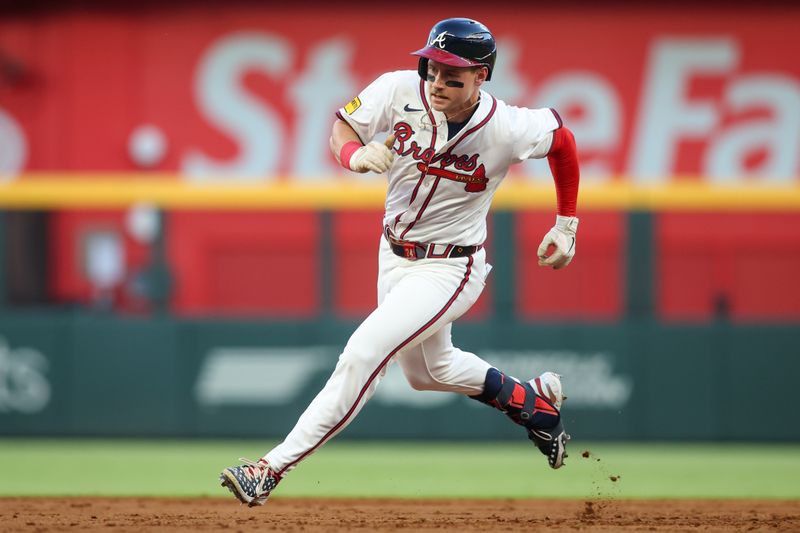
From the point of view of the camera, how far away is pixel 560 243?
5.61 meters

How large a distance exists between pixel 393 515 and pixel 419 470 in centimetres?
213

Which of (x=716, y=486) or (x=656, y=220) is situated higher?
(x=656, y=220)

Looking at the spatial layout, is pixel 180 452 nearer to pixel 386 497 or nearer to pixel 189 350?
pixel 189 350

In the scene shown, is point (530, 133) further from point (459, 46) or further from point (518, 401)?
point (518, 401)

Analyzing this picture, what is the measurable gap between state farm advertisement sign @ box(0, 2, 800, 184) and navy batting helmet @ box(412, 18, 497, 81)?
780 centimetres

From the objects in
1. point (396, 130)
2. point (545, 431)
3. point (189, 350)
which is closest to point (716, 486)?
point (545, 431)

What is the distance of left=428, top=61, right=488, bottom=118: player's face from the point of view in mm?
5191

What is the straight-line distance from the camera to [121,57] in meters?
13.2

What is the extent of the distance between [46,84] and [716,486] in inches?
337

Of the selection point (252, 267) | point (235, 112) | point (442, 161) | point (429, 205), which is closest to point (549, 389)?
point (429, 205)

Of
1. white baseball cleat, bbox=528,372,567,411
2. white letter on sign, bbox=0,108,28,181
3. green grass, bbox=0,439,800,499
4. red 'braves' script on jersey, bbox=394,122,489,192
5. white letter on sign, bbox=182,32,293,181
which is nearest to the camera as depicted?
red 'braves' script on jersey, bbox=394,122,489,192

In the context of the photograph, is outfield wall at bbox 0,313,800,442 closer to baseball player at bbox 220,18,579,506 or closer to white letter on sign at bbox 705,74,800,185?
baseball player at bbox 220,18,579,506

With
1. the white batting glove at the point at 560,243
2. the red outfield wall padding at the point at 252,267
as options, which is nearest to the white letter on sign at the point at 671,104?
the red outfield wall padding at the point at 252,267

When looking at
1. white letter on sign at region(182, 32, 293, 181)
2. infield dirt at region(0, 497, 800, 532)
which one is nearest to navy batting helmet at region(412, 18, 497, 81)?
infield dirt at region(0, 497, 800, 532)
